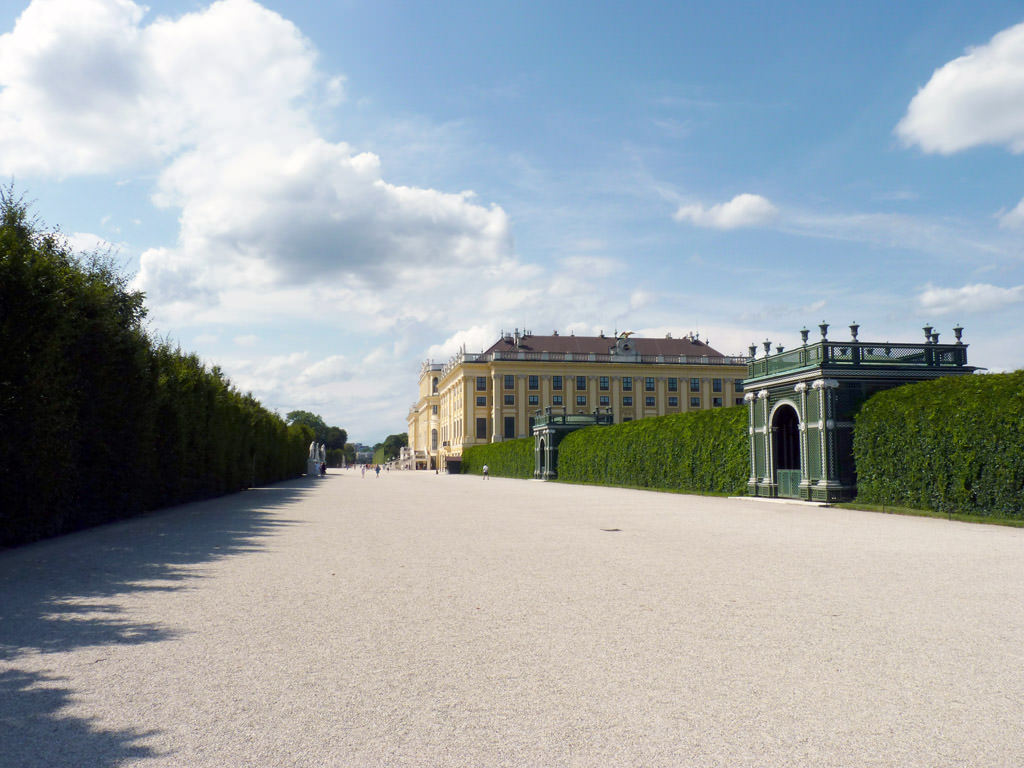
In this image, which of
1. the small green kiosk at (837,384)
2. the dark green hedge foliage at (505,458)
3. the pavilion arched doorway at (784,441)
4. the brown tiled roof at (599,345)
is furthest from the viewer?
the brown tiled roof at (599,345)

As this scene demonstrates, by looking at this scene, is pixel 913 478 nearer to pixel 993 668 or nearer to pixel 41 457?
pixel 993 668

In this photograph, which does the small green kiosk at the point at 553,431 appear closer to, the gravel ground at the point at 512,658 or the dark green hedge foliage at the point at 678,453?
the dark green hedge foliage at the point at 678,453

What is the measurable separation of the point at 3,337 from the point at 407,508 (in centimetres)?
1224

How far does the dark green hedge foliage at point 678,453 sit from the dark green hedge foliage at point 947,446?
6.66 m

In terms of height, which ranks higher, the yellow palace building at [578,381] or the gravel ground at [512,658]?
the yellow palace building at [578,381]

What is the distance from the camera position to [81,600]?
7.80m

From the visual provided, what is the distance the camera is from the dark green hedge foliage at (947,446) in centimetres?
1683

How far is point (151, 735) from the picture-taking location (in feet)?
13.3

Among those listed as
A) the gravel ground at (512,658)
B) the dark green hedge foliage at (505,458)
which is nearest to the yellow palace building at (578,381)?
the dark green hedge foliage at (505,458)

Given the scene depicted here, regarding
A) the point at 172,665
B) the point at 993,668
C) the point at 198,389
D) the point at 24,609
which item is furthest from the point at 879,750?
the point at 198,389

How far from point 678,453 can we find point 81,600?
Answer: 91.7 feet

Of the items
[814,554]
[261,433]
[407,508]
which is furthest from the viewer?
[261,433]

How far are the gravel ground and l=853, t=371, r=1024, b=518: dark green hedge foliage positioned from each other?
6.10 meters

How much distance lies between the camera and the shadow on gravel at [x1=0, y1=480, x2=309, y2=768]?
3.97 meters
